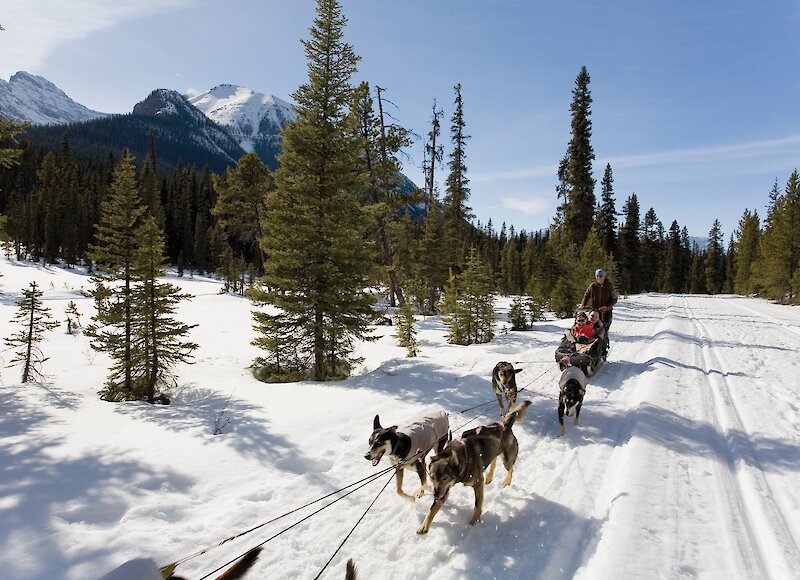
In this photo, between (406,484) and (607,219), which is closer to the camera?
(406,484)

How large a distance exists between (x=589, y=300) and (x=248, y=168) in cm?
2774

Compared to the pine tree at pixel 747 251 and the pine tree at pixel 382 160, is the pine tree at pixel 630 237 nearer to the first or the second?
the pine tree at pixel 747 251

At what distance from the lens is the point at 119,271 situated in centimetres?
1209

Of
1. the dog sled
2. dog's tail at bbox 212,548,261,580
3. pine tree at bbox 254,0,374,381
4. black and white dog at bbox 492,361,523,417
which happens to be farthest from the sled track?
pine tree at bbox 254,0,374,381

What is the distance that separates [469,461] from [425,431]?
0.73m

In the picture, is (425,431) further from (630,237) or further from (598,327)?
(630,237)

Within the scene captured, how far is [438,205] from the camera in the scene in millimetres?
32562

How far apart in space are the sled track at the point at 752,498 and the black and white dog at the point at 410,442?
309cm

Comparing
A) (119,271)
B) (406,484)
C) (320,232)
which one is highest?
(320,232)

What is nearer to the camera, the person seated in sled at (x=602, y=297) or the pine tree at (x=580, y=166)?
the person seated in sled at (x=602, y=297)

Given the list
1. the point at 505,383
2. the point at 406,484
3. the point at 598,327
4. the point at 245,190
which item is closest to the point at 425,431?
the point at 406,484

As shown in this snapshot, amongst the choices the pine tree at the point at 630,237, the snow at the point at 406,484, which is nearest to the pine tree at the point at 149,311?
the snow at the point at 406,484

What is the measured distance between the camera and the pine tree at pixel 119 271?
11227mm

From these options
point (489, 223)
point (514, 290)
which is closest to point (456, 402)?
point (514, 290)
